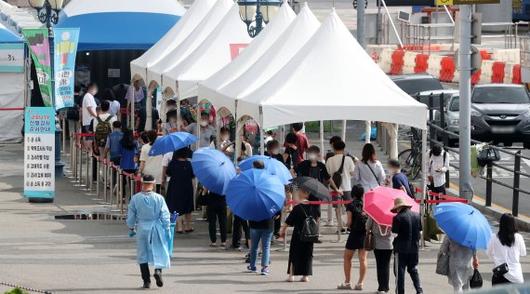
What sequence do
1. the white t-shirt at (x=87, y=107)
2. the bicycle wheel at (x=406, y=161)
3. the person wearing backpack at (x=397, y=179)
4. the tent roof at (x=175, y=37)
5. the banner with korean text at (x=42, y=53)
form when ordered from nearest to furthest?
the person wearing backpack at (x=397, y=179) → the banner with korean text at (x=42, y=53) → the bicycle wheel at (x=406, y=161) → the tent roof at (x=175, y=37) → the white t-shirt at (x=87, y=107)

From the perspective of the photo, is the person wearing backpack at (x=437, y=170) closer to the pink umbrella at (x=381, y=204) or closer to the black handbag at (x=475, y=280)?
the pink umbrella at (x=381, y=204)

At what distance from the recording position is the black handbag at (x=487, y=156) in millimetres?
26453

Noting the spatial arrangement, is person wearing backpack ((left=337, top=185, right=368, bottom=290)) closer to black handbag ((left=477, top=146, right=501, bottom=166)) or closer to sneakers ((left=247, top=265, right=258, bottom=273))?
sneakers ((left=247, top=265, right=258, bottom=273))

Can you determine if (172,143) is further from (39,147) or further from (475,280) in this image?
(475,280)

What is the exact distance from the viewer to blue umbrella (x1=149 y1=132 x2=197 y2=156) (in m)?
22.6

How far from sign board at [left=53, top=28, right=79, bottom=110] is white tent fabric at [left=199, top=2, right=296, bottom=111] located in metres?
4.67

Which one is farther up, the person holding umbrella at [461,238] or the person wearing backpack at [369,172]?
the person wearing backpack at [369,172]

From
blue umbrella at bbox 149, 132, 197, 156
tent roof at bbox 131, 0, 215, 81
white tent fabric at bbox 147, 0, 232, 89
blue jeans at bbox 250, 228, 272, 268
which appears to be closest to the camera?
blue jeans at bbox 250, 228, 272, 268

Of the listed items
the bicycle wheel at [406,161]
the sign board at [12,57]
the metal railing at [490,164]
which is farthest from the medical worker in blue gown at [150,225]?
the sign board at [12,57]

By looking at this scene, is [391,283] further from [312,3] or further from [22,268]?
[312,3]

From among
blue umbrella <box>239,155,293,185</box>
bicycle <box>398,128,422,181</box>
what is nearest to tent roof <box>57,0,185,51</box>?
bicycle <box>398,128,422,181</box>

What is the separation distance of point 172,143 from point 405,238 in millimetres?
6948

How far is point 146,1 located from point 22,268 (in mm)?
17368

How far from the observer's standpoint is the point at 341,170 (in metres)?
21.9
